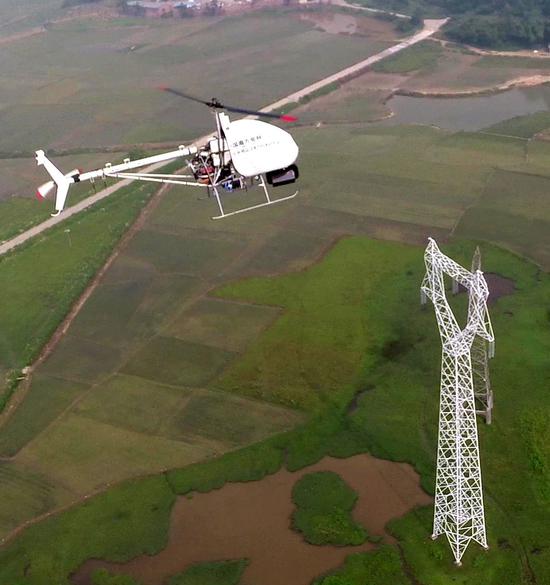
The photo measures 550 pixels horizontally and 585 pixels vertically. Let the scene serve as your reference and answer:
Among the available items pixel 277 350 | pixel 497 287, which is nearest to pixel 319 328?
pixel 277 350

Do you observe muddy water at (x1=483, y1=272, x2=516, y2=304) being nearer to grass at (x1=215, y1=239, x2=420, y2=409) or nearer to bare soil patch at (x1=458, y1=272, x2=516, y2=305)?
bare soil patch at (x1=458, y1=272, x2=516, y2=305)

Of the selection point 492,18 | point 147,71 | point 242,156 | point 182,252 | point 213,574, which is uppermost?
point 242,156

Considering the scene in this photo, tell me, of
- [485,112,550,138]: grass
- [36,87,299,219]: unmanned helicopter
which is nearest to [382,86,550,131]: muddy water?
[485,112,550,138]: grass

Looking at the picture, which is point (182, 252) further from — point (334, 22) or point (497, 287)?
point (334, 22)

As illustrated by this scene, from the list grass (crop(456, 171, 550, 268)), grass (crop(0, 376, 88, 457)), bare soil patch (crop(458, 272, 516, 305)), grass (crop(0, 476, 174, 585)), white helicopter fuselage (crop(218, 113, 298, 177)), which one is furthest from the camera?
grass (crop(456, 171, 550, 268))

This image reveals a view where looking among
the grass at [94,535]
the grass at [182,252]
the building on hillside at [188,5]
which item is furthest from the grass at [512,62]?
the grass at [94,535]

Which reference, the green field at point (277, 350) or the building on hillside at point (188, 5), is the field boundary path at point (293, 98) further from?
the building on hillside at point (188, 5)
